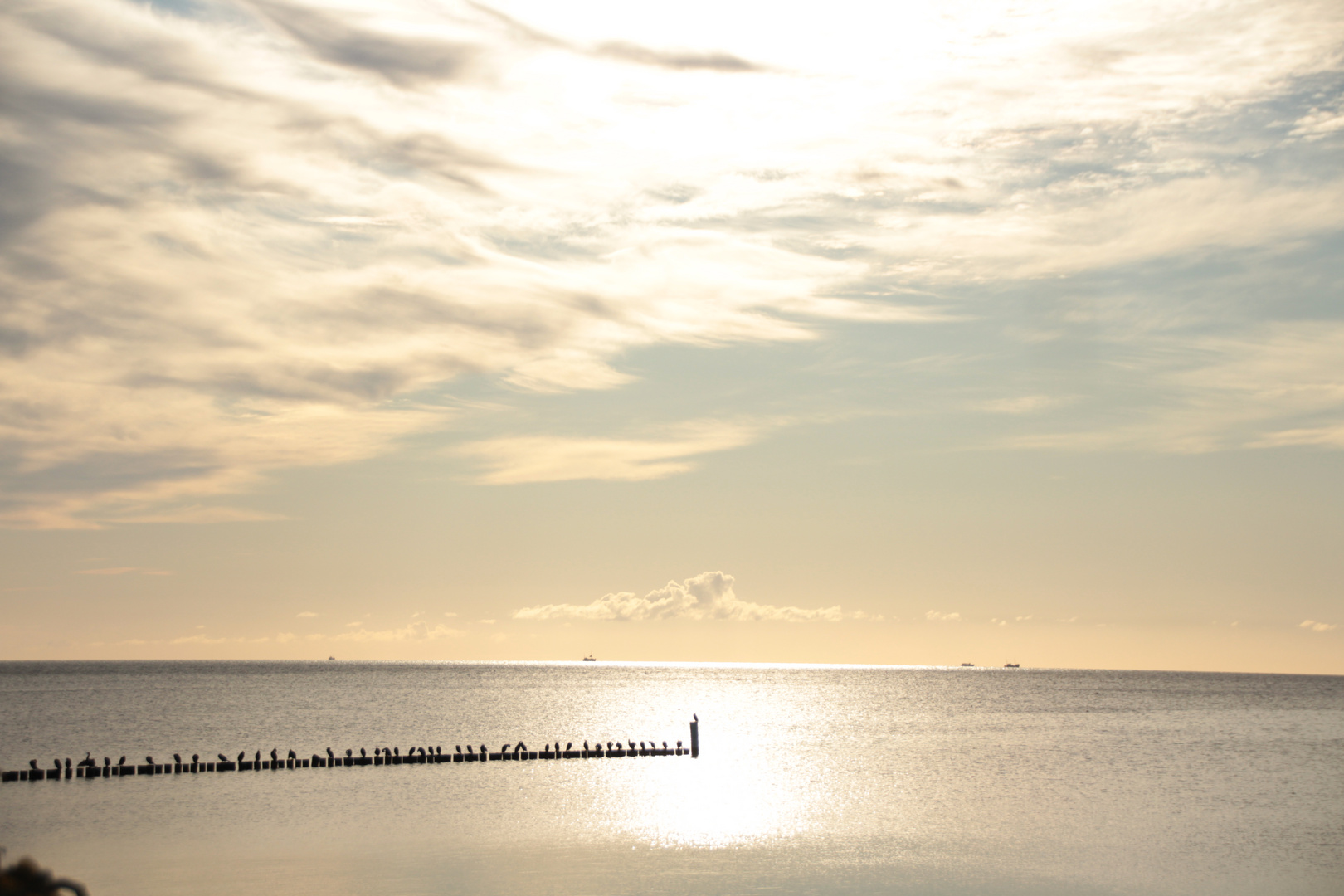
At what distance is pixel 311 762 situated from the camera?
59469 mm

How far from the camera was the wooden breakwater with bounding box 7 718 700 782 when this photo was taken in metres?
53.8

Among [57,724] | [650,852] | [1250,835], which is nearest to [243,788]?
[650,852]

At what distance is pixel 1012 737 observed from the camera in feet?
287

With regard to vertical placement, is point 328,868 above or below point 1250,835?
above

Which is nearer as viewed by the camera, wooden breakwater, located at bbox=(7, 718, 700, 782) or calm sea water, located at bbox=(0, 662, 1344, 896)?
calm sea water, located at bbox=(0, 662, 1344, 896)

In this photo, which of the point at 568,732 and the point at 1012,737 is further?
the point at 568,732

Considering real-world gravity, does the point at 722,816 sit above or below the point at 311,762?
below

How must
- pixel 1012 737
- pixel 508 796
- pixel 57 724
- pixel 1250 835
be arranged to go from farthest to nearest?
pixel 57 724 < pixel 1012 737 < pixel 508 796 < pixel 1250 835

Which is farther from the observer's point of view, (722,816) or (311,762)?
(311,762)

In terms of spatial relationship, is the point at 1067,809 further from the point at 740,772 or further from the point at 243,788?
the point at 243,788

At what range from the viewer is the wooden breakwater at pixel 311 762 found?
176ft

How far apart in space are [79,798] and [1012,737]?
67.5m

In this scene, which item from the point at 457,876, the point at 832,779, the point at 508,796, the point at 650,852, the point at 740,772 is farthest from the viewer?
the point at 740,772

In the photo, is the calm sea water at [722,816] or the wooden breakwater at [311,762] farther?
the wooden breakwater at [311,762]
